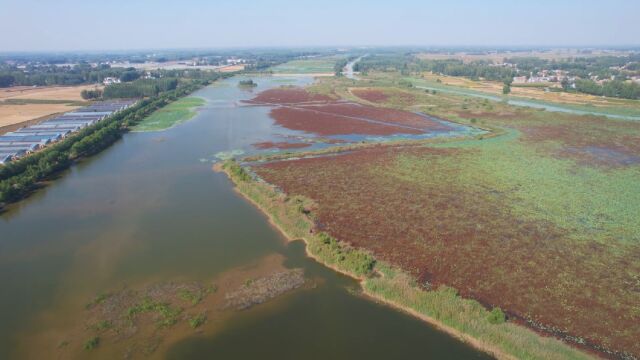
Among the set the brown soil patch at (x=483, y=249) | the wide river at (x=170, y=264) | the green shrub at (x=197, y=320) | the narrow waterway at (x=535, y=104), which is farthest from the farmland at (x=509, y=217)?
the narrow waterway at (x=535, y=104)

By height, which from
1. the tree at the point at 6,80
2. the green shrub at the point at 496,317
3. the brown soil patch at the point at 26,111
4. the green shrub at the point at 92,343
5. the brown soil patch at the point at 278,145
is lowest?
the green shrub at the point at 92,343

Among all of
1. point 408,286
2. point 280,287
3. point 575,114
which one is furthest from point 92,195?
point 575,114

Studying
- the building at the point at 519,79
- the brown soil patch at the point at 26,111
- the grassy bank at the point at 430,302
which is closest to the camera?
the grassy bank at the point at 430,302

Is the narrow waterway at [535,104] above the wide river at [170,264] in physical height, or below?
above

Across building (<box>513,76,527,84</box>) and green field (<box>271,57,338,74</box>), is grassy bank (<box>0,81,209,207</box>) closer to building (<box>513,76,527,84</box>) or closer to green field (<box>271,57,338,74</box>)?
green field (<box>271,57,338,74</box>)

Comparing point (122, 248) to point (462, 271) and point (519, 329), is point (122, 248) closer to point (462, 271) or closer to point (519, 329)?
point (462, 271)

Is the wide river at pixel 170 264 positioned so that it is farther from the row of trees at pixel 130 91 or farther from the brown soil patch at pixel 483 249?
the row of trees at pixel 130 91
